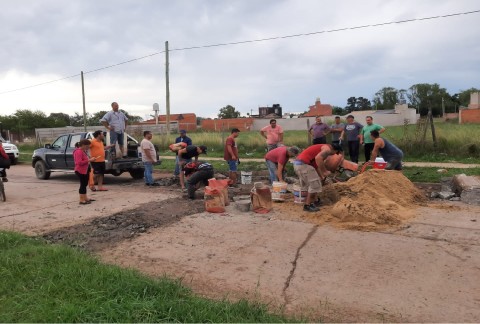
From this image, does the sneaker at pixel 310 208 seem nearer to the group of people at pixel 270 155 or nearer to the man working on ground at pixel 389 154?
the group of people at pixel 270 155

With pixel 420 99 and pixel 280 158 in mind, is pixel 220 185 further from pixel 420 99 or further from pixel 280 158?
pixel 420 99

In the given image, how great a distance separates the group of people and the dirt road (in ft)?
2.67

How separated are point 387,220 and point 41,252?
508cm

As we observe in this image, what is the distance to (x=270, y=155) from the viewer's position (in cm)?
889

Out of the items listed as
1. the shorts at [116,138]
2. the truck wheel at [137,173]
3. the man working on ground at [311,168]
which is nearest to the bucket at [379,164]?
the man working on ground at [311,168]

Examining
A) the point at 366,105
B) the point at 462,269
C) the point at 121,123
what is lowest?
the point at 462,269

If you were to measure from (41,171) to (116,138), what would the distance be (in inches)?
141

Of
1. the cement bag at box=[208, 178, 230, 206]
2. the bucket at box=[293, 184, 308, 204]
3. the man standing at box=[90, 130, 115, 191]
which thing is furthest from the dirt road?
the man standing at box=[90, 130, 115, 191]

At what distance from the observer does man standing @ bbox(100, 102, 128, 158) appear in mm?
11477

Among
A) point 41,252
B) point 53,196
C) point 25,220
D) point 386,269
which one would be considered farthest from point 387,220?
point 53,196

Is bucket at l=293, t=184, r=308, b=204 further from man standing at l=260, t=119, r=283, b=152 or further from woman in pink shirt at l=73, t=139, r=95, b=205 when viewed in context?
woman in pink shirt at l=73, t=139, r=95, b=205

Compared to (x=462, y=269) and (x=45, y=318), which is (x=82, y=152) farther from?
(x=462, y=269)

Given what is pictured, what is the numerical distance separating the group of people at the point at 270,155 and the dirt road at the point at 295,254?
2.67 feet

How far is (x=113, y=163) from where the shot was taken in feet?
37.5
